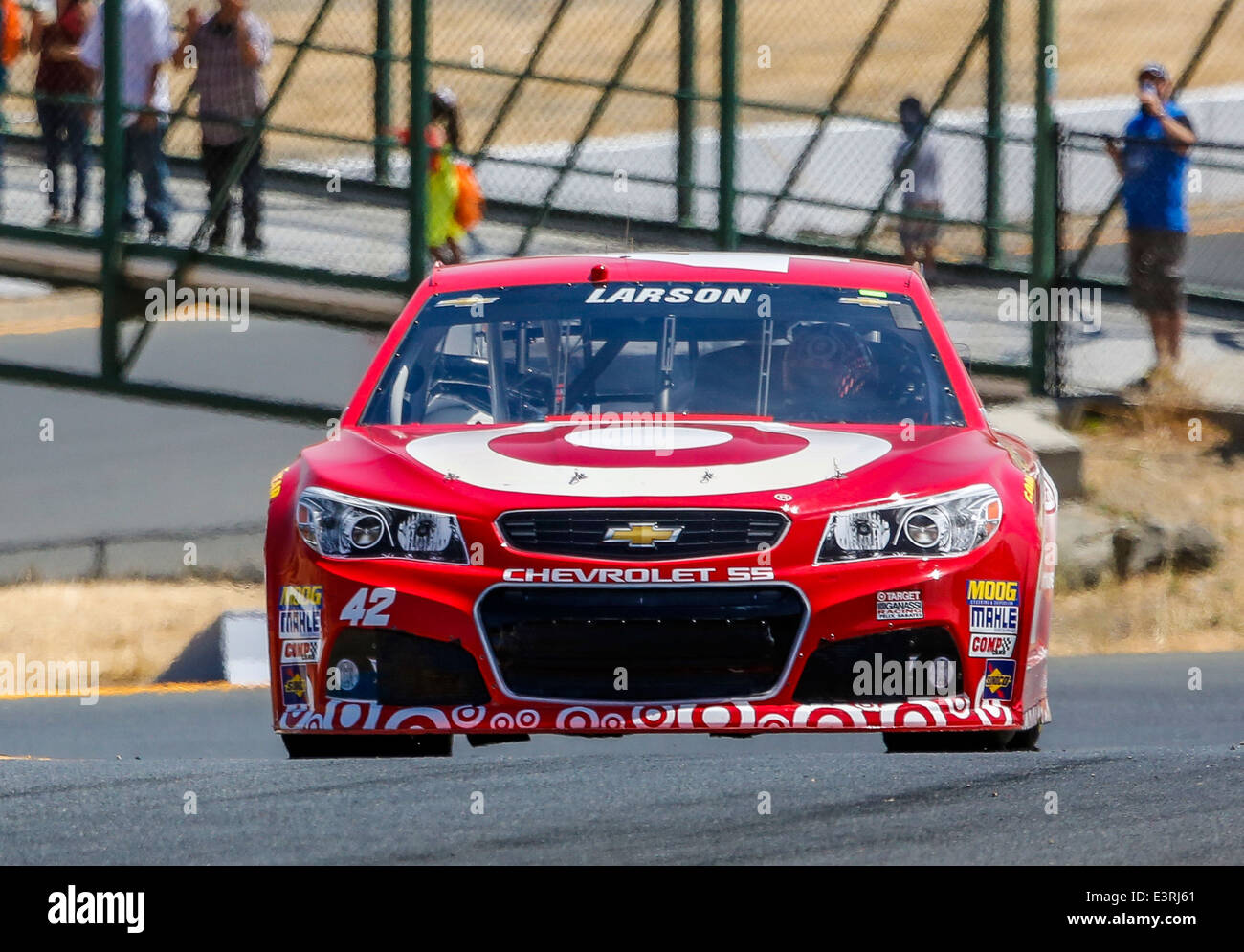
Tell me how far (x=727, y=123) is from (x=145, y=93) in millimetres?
3636

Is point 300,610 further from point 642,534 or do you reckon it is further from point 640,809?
point 640,809

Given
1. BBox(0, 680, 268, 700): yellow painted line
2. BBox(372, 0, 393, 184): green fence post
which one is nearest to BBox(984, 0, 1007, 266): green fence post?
BBox(372, 0, 393, 184): green fence post

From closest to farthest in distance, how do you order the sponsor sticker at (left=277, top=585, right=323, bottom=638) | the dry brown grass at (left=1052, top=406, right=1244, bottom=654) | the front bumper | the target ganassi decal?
1. the front bumper
2. the target ganassi decal
3. the sponsor sticker at (left=277, top=585, right=323, bottom=638)
4. the dry brown grass at (left=1052, top=406, right=1244, bottom=654)

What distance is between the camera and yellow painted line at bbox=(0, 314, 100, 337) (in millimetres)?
20562

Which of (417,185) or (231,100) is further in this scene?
(231,100)

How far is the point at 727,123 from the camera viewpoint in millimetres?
13273

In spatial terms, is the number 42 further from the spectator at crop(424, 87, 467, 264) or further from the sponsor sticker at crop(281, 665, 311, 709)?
the spectator at crop(424, 87, 467, 264)

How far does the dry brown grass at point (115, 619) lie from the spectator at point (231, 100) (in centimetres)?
222

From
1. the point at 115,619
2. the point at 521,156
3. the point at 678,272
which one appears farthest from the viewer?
the point at 521,156

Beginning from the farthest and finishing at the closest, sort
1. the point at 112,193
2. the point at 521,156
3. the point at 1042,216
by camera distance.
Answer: the point at 521,156 < the point at 112,193 < the point at 1042,216

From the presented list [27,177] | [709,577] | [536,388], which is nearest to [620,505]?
[709,577]

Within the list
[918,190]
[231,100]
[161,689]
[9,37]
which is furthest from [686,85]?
[161,689]

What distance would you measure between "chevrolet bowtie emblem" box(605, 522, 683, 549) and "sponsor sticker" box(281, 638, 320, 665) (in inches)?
33.0

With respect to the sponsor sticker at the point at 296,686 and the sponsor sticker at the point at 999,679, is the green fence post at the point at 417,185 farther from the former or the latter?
the sponsor sticker at the point at 999,679
